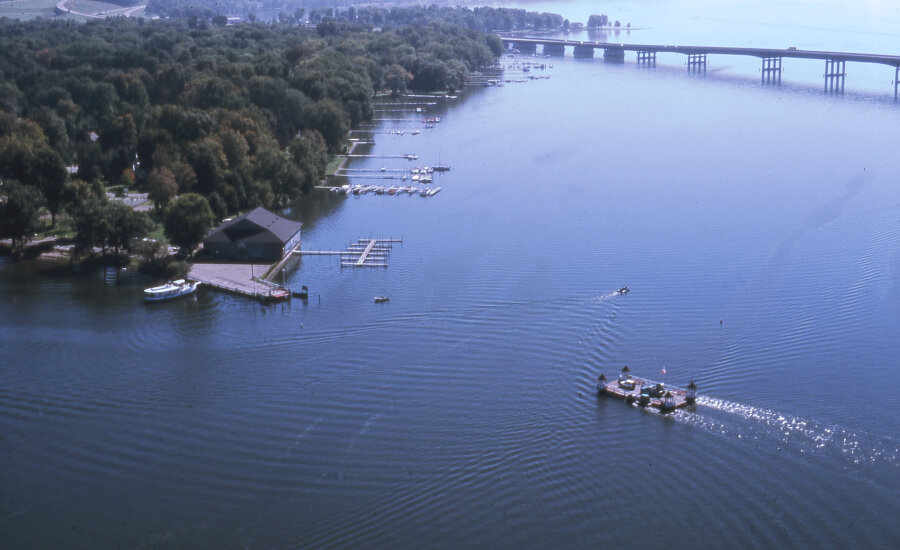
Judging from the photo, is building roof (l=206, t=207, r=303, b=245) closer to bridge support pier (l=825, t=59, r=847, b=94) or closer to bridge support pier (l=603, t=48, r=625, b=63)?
bridge support pier (l=825, t=59, r=847, b=94)

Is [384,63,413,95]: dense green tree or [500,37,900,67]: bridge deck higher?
[500,37,900,67]: bridge deck

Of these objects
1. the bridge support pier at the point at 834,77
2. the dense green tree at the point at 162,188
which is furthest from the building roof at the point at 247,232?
the bridge support pier at the point at 834,77

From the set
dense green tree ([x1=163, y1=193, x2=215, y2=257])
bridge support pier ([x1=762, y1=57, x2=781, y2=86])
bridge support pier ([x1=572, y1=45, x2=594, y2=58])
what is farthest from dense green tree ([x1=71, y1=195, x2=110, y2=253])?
bridge support pier ([x1=572, y1=45, x2=594, y2=58])

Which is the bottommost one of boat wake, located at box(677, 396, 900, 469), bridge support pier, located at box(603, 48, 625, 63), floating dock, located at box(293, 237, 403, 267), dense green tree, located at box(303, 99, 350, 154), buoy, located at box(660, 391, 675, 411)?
boat wake, located at box(677, 396, 900, 469)

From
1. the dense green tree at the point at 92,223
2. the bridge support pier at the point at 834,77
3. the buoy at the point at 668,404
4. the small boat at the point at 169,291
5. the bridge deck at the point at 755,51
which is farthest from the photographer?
the bridge deck at the point at 755,51

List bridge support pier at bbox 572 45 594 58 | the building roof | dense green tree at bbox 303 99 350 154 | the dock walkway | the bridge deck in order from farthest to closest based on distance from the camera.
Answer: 1. bridge support pier at bbox 572 45 594 58
2. the bridge deck
3. dense green tree at bbox 303 99 350 154
4. the building roof
5. the dock walkway

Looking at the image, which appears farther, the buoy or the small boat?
the small boat

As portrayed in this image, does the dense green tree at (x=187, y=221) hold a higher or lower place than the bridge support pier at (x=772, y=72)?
lower

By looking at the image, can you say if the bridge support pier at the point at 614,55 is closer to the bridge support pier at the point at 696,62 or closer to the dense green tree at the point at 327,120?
the bridge support pier at the point at 696,62
